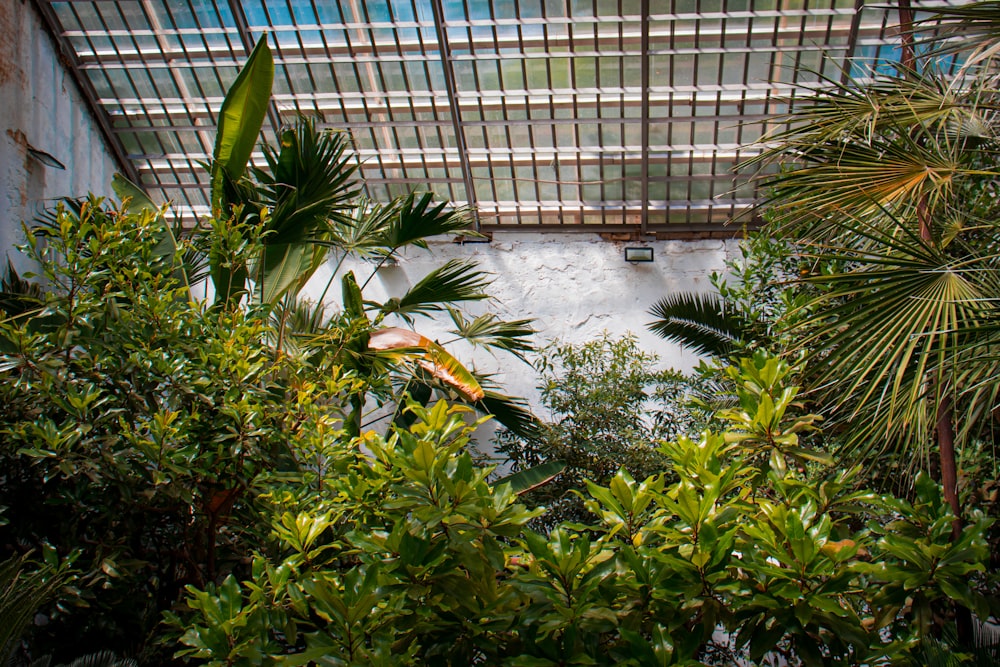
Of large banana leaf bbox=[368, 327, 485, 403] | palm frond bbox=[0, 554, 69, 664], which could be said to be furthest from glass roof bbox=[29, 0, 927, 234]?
palm frond bbox=[0, 554, 69, 664]

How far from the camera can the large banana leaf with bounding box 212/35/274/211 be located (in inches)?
180

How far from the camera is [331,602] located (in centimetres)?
180

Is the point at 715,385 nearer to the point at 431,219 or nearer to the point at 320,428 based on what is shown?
the point at 431,219

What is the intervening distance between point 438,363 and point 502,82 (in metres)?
2.74

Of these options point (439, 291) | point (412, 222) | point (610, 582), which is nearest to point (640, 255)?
point (439, 291)

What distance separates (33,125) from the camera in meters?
6.59

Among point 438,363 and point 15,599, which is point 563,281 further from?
point 15,599

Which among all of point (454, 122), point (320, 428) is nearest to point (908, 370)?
point (320, 428)

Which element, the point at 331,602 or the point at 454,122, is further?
the point at 454,122

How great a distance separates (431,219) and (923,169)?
2.79m

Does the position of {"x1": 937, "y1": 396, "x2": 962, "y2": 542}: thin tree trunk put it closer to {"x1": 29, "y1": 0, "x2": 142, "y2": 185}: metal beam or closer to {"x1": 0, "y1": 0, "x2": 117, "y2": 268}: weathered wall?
{"x1": 0, "y1": 0, "x2": 117, "y2": 268}: weathered wall

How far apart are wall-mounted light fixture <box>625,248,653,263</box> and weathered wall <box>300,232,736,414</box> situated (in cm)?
10

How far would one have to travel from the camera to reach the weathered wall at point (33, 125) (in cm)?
633

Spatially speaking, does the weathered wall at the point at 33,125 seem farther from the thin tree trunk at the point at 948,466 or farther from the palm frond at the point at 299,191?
the thin tree trunk at the point at 948,466
